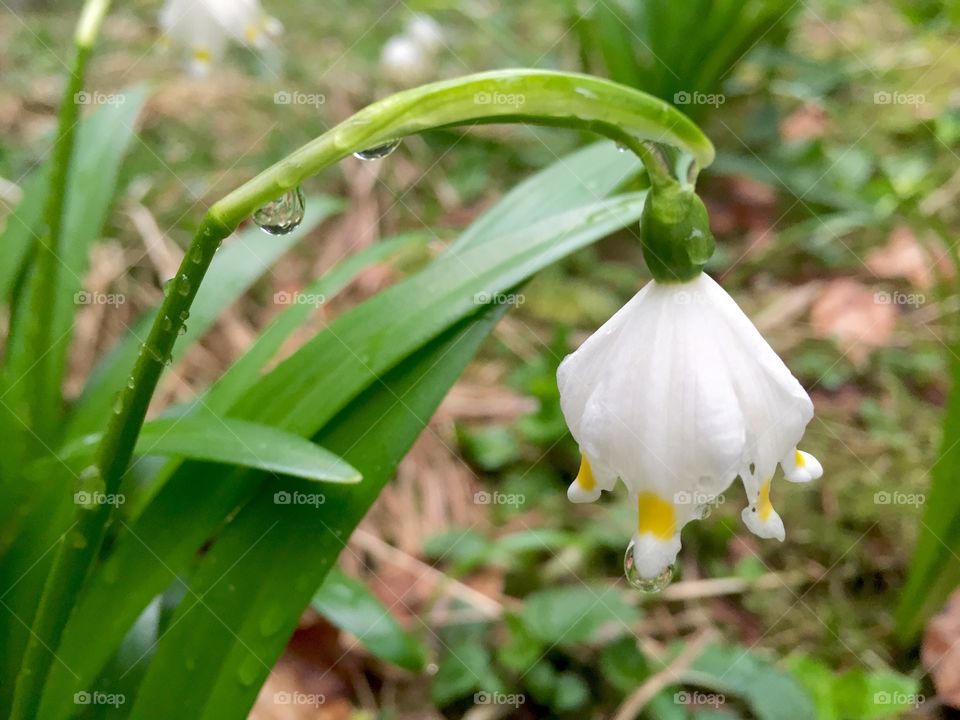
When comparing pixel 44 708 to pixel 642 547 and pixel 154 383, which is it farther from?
pixel 642 547

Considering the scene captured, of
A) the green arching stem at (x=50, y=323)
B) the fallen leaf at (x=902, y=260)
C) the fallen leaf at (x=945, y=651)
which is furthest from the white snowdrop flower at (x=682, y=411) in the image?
the fallen leaf at (x=902, y=260)

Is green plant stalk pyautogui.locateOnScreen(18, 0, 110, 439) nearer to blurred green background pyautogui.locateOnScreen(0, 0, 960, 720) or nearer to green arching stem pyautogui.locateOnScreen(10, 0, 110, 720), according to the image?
green arching stem pyautogui.locateOnScreen(10, 0, 110, 720)

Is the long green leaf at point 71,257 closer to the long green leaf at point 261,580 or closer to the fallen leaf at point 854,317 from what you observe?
the long green leaf at point 261,580

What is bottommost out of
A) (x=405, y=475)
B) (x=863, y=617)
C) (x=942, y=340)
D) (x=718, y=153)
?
(x=863, y=617)

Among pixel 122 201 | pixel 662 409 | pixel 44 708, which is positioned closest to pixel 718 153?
pixel 122 201

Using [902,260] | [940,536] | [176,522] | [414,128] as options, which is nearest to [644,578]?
[414,128]

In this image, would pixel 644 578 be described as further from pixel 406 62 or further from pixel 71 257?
pixel 406 62
